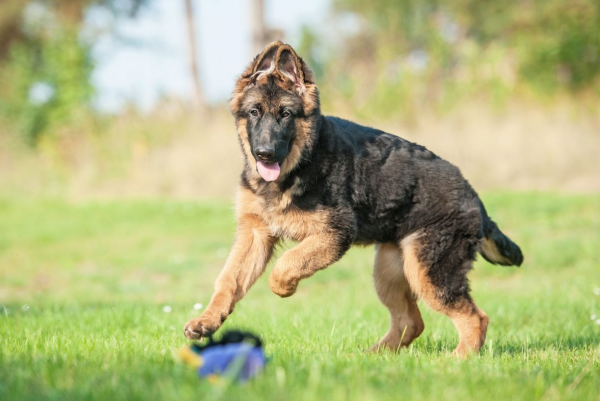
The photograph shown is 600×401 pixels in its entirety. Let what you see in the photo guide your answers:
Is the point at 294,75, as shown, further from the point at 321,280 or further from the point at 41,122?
the point at 41,122

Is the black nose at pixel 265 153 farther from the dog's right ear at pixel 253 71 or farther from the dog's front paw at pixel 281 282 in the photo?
the dog's front paw at pixel 281 282

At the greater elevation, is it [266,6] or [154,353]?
[266,6]

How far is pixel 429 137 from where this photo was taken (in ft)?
59.1

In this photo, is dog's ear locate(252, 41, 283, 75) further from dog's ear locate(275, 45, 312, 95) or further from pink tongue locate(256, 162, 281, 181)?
pink tongue locate(256, 162, 281, 181)

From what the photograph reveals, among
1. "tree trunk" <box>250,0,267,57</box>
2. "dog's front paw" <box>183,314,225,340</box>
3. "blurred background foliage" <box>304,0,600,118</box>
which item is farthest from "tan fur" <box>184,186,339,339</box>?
"tree trunk" <box>250,0,267,57</box>

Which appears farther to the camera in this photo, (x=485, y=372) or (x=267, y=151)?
(x=267, y=151)

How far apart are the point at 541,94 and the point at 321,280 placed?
418 inches

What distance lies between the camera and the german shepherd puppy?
520 centimetres

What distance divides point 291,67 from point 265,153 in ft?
2.81

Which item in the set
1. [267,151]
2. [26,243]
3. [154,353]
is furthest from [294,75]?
[26,243]

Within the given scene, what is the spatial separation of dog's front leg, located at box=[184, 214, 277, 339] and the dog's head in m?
0.42

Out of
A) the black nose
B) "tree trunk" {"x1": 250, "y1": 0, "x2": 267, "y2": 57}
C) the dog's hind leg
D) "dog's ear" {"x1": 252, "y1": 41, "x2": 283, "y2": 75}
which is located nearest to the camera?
the black nose

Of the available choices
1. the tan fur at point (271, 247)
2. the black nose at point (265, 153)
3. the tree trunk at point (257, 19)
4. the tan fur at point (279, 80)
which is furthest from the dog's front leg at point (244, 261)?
the tree trunk at point (257, 19)

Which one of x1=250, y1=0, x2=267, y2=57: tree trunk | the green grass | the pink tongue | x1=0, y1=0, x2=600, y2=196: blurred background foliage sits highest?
x1=250, y1=0, x2=267, y2=57: tree trunk
